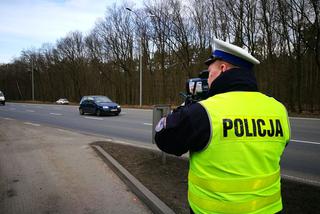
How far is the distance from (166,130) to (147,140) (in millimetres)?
10623

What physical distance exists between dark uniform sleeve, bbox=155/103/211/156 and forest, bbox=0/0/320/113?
24.6 meters

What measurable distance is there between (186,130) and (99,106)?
22.9 m

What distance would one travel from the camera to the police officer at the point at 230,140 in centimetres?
207

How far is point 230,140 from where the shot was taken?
6.81ft

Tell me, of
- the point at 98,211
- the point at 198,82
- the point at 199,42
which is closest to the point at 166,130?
the point at 198,82

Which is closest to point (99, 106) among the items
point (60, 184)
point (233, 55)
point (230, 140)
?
point (60, 184)

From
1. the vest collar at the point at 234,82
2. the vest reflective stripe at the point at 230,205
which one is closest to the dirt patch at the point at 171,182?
the vest reflective stripe at the point at 230,205

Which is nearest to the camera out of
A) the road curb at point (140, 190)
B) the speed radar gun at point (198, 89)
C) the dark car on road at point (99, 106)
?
the speed radar gun at point (198, 89)

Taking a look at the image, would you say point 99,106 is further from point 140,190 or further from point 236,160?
point 236,160

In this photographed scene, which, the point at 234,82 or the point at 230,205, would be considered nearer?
the point at 230,205

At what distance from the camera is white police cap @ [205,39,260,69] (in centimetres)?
222

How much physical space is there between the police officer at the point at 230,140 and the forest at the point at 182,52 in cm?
2439

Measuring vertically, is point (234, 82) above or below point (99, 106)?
above

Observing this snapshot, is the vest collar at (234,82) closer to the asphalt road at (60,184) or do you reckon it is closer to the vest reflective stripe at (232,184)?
the vest reflective stripe at (232,184)
